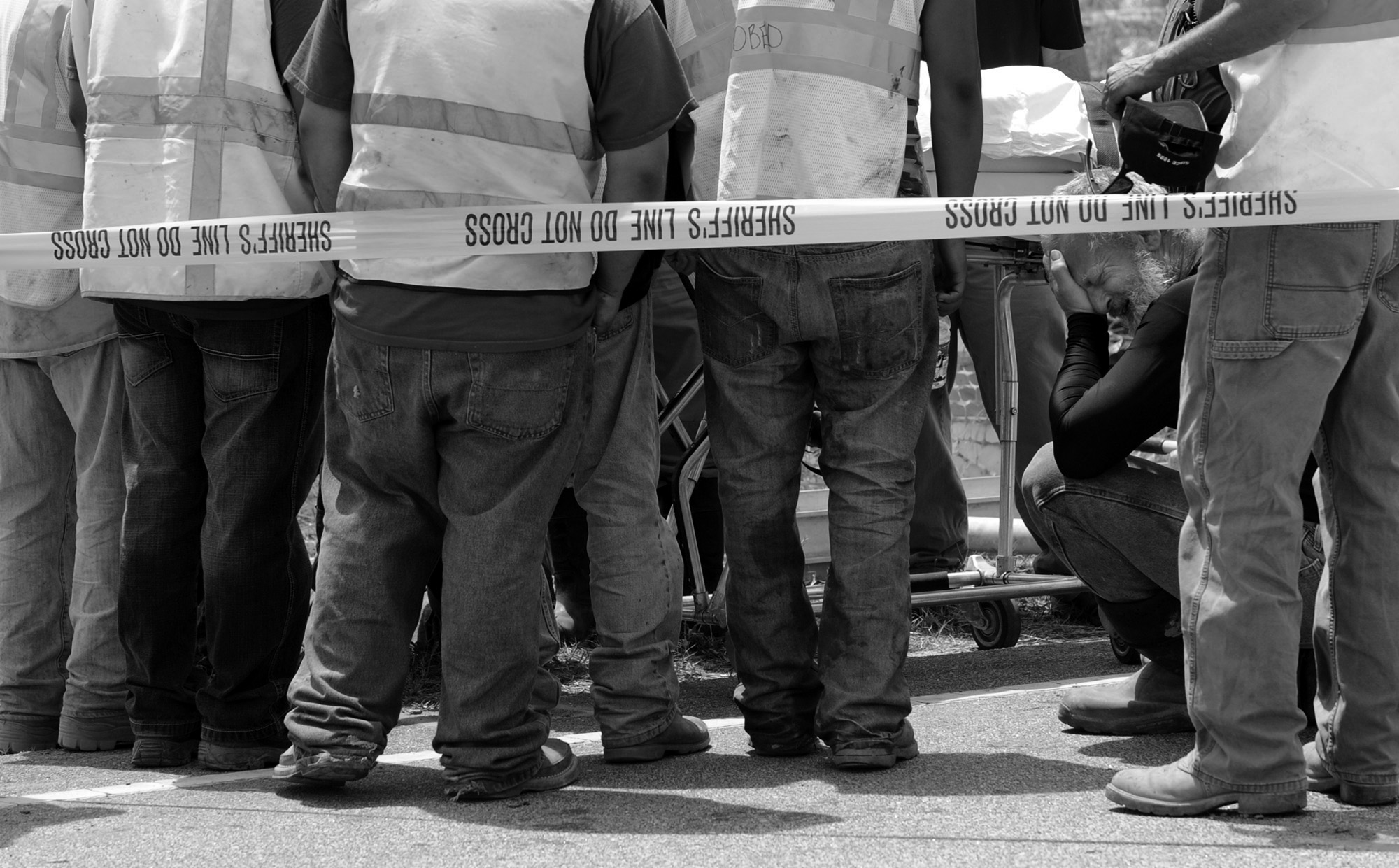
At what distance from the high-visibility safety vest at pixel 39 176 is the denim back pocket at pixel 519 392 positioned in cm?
132

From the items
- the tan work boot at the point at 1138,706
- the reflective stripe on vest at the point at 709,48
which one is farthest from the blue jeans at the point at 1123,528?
the reflective stripe on vest at the point at 709,48

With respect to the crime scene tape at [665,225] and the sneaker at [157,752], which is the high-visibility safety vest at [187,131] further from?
the sneaker at [157,752]

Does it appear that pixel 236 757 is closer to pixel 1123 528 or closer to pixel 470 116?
pixel 470 116

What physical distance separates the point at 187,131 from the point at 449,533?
3.83ft

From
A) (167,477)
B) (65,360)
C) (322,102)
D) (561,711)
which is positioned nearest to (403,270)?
(322,102)

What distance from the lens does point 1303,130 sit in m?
2.96

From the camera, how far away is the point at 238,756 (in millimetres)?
3787

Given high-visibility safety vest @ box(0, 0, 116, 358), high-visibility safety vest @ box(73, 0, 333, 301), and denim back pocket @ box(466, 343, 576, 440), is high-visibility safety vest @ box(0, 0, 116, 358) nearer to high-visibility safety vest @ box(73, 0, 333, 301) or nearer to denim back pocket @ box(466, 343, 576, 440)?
high-visibility safety vest @ box(73, 0, 333, 301)

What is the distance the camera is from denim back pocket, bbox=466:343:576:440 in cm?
324

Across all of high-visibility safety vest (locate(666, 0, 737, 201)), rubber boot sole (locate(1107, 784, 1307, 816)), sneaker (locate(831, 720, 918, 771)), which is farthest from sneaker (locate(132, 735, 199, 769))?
rubber boot sole (locate(1107, 784, 1307, 816))

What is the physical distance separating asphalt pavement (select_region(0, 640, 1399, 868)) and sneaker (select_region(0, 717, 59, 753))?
0.05 metres

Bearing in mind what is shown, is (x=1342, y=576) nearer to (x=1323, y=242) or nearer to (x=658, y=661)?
(x=1323, y=242)

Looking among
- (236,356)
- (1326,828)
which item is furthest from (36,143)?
(1326,828)

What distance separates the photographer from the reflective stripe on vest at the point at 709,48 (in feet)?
12.4
